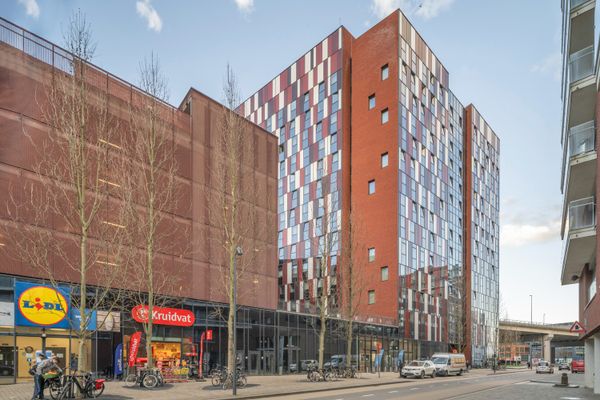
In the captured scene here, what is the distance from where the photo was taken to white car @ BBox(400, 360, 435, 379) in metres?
40.1

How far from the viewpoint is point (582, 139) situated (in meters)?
22.6

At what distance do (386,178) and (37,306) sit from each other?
4159 cm

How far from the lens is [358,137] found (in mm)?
64000

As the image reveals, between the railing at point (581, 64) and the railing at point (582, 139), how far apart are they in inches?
81.5

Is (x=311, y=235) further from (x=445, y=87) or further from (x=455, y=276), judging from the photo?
(x=445, y=87)

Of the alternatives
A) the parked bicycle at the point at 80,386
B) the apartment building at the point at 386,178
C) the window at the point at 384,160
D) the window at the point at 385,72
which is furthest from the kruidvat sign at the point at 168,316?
the window at the point at 385,72

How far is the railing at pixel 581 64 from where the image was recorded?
2233 cm

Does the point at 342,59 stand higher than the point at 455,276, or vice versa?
the point at 342,59

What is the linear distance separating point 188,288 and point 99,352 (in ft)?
23.1

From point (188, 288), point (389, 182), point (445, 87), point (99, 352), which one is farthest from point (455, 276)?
point (99, 352)

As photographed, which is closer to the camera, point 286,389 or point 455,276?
point 286,389

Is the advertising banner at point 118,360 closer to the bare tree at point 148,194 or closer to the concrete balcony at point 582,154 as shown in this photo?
the bare tree at point 148,194

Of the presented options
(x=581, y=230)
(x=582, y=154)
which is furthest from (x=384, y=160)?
(x=582, y=154)

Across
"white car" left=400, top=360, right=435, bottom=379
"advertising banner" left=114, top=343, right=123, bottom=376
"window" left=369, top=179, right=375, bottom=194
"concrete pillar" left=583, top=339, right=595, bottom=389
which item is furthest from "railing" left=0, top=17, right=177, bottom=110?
"window" left=369, top=179, right=375, bottom=194
